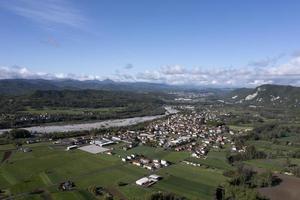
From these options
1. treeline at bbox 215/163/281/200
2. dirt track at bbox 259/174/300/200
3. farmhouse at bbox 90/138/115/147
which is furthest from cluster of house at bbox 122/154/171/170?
dirt track at bbox 259/174/300/200

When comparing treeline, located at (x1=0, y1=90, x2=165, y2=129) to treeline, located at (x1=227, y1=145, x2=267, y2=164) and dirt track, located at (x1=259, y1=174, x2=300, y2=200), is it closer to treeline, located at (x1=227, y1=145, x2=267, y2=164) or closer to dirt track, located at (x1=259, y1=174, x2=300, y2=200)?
treeline, located at (x1=227, y1=145, x2=267, y2=164)

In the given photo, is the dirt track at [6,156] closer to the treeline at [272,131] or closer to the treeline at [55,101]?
the treeline at [272,131]

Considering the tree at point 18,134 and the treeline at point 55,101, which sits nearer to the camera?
the tree at point 18,134

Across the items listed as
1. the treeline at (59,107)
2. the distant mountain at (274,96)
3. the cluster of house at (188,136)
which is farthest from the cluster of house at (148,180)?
the distant mountain at (274,96)

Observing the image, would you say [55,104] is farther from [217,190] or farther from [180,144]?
[217,190]

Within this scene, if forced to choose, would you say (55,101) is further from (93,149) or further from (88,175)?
(88,175)

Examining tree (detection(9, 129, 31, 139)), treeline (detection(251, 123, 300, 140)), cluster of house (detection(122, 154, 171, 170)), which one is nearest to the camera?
cluster of house (detection(122, 154, 171, 170))

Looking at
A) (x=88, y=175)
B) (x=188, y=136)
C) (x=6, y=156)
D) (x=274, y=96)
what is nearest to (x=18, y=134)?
(x=6, y=156)
